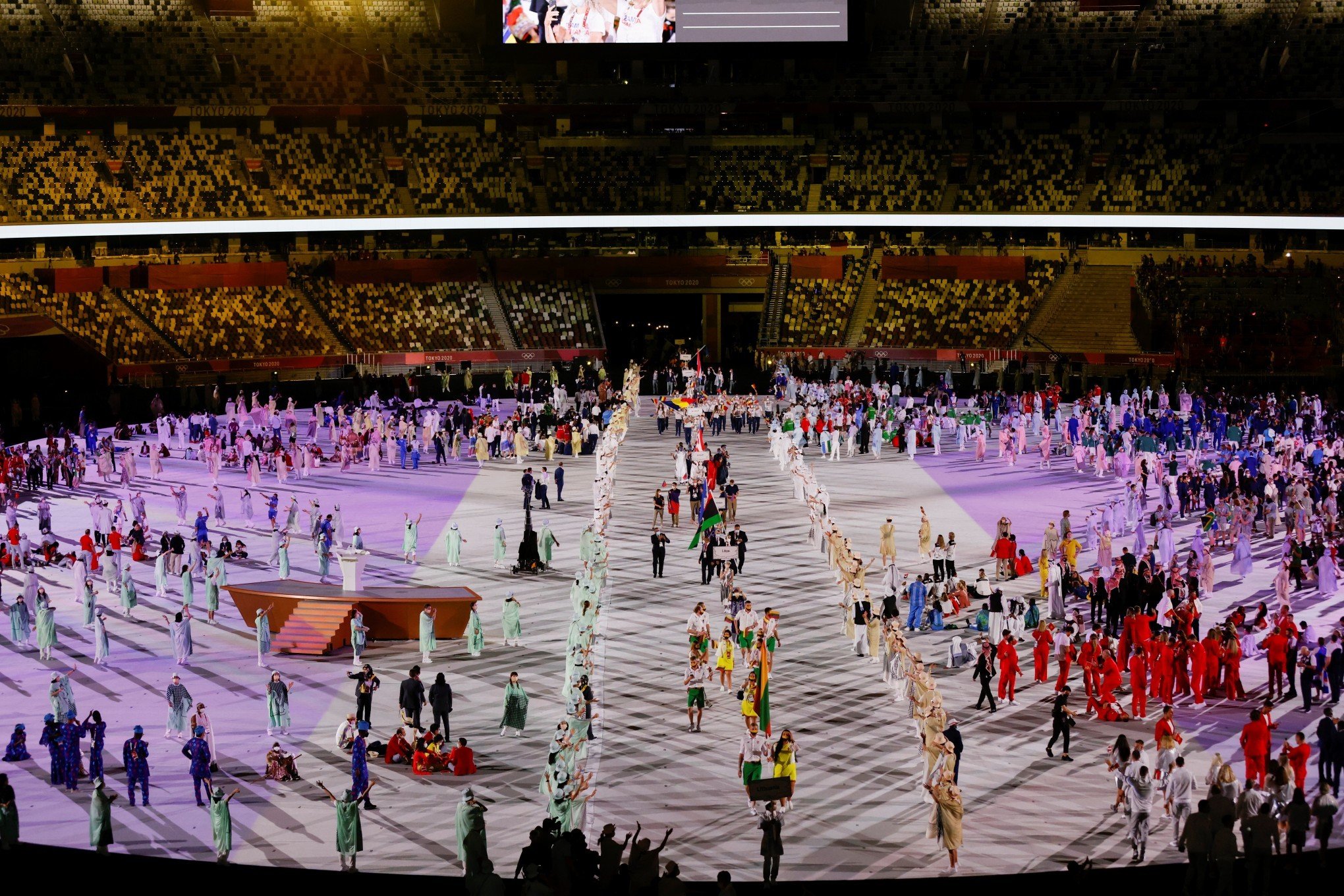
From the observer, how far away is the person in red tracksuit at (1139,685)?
2017 cm

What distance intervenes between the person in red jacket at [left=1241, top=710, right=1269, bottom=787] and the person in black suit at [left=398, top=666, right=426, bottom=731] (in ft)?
33.8

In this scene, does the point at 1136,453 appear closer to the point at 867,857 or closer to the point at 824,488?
the point at 824,488

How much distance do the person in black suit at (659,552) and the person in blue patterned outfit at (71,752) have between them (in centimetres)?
Result: 1177

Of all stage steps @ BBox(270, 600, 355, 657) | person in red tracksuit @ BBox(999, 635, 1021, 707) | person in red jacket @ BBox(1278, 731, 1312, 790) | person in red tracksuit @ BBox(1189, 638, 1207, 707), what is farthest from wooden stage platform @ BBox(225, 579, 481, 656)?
person in red jacket @ BBox(1278, 731, 1312, 790)

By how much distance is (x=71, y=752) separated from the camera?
18.0m

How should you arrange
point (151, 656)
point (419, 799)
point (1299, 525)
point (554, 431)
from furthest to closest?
point (554, 431) < point (1299, 525) < point (151, 656) < point (419, 799)

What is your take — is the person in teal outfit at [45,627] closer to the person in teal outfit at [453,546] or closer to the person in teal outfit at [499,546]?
the person in teal outfit at [453,546]

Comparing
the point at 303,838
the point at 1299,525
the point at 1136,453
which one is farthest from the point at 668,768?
the point at 1136,453

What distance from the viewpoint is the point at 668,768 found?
18156 mm

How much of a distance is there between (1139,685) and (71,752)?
1420 cm

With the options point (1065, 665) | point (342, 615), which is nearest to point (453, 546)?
point (342, 615)

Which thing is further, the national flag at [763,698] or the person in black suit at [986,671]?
the person in black suit at [986,671]

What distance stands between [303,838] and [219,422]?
29928 mm

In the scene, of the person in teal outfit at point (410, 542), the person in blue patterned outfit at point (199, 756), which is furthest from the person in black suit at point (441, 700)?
the person in teal outfit at point (410, 542)
